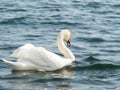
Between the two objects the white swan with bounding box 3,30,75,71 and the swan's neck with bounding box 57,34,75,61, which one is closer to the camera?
the white swan with bounding box 3,30,75,71

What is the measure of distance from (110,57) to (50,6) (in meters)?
10.3

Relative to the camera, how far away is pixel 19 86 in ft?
43.8

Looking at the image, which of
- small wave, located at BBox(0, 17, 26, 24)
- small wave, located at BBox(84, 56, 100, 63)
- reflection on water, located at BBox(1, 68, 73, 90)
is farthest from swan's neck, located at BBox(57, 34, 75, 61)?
small wave, located at BBox(0, 17, 26, 24)

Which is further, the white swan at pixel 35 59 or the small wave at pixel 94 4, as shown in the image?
the small wave at pixel 94 4

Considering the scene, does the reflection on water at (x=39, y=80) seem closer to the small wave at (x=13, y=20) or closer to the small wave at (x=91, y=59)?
the small wave at (x=91, y=59)

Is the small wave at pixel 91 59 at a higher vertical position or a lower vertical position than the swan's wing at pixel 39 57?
lower

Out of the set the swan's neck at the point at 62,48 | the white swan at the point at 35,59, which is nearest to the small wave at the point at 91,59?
the swan's neck at the point at 62,48

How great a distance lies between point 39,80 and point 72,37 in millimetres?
5664

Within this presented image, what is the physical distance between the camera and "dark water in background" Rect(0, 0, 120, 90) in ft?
45.5

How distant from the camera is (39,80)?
551 inches

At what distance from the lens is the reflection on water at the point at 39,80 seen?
13391 mm

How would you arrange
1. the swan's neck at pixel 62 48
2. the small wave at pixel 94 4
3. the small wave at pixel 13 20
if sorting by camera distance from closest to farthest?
1. the swan's neck at pixel 62 48
2. the small wave at pixel 13 20
3. the small wave at pixel 94 4

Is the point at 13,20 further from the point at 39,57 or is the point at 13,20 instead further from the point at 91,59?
the point at 39,57

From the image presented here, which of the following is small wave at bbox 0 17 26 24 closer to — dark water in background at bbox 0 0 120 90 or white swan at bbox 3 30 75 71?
dark water in background at bbox 0 0 120 90
